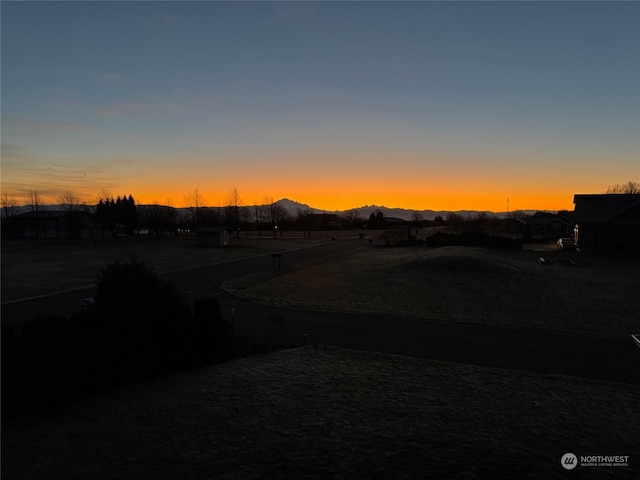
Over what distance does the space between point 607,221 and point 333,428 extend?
48.0m

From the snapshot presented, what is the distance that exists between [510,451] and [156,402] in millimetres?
6276

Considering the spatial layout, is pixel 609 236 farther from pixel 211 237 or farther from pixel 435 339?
pixel 211 237

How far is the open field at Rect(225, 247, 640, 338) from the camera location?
16281 millimetres

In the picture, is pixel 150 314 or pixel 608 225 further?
pixel 608 225

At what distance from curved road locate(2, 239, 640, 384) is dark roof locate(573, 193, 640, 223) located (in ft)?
123


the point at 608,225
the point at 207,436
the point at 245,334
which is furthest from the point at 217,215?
the point at 207,436

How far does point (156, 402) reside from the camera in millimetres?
7730

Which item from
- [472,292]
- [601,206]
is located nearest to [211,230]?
[472,292]

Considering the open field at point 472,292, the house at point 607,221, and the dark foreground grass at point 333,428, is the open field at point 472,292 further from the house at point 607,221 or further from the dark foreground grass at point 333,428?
the house at point 607,221

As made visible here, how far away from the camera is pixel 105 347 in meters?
8.34

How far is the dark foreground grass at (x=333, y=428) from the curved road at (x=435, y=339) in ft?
5.01

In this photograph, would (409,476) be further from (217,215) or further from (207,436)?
(217,215)

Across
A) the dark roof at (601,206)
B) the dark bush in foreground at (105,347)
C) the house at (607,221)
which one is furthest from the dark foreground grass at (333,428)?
the dark roof at (601,206)

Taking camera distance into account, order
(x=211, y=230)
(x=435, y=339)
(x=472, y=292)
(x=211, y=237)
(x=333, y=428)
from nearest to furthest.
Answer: (x=333, y=428)
(x=435, y=339)
(x=472, y=292)
(x=211, y=237)
(x=211, y=230)
